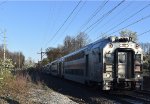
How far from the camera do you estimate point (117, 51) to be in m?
25.7

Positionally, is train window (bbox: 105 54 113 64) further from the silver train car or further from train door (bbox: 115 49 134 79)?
train door (bbox: 115 49 134 79)

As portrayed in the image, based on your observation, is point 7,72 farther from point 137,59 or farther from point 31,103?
point 31,103

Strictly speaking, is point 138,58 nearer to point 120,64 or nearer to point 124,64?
point 124,64

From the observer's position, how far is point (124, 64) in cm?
2570

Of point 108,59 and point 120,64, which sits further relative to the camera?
point 120,64

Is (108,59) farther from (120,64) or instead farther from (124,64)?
(124,64)

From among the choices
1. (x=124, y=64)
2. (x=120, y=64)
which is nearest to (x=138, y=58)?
(x=124, y=64)

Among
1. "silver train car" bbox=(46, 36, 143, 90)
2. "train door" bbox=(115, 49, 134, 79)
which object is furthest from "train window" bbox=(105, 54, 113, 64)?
"train door" bbox=(115, 49, 134, 79)

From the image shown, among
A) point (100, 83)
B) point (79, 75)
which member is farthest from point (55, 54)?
point (100, 83)

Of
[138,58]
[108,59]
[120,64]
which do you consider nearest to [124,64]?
[120,64]

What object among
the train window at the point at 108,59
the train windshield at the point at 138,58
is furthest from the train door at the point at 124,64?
the train window at the point at 108,59

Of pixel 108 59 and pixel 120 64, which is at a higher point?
pixel 108 59

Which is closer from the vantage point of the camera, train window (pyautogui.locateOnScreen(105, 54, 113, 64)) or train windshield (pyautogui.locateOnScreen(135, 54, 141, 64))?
train window (pyautogui.locateOnScreen(105, 54, 113, 64))

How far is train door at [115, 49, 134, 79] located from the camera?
25.6 meters
